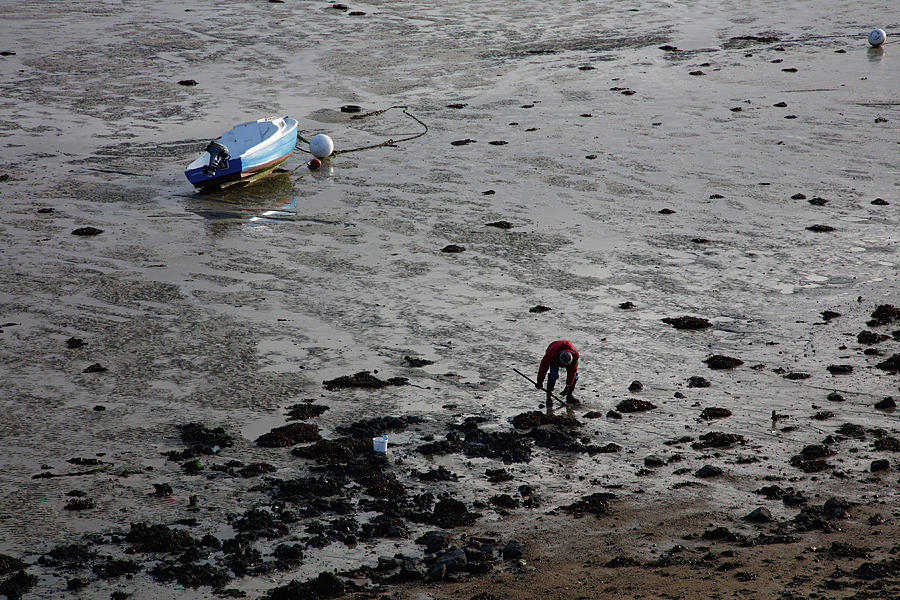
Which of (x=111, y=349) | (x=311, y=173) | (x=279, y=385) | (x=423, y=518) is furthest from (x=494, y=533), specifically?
(x=311, y=173)

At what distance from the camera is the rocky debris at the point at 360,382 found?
484 inches

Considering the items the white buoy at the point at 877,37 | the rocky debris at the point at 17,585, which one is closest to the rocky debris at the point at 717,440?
the rocky debris at the point at 17,585

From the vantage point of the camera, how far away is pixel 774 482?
10.0 meters

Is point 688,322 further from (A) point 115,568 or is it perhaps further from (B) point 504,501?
(A) point 115,568

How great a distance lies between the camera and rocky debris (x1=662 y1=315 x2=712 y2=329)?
45.7 feet

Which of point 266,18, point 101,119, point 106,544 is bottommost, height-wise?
point 106,544

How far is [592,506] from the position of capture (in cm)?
962

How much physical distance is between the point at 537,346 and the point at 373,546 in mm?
5282

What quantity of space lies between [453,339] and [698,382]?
12.2 feet

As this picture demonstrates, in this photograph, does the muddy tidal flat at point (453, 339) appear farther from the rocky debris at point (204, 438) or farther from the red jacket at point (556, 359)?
the red jacket at point (556, 359)

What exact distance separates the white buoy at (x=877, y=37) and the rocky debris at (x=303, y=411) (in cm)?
2869

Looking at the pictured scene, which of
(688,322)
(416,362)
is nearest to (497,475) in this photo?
(416,362)

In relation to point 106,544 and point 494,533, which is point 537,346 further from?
point 106,544

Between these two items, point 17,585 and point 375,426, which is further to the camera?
point 375,426
